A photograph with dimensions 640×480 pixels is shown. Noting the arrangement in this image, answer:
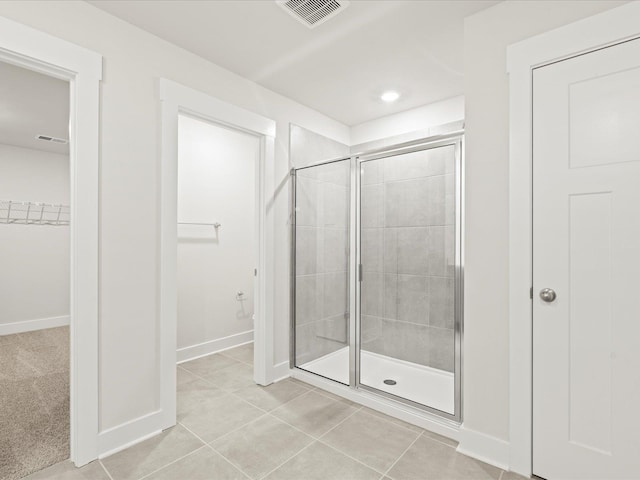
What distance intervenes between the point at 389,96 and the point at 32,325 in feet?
18.1

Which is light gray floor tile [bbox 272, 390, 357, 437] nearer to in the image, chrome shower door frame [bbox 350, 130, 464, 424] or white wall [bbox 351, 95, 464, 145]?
chrome shower door frame [bbox 350, 130, 464, 424]

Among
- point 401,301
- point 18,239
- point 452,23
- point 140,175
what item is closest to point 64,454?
point 140,175

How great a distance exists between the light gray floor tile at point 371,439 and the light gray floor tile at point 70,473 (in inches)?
46.5

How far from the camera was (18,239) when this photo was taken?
462 cm

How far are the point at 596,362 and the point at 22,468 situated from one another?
2847mm

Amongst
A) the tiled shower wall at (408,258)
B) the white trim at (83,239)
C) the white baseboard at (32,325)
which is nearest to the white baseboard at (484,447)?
the tiled shower wall at (408,258)

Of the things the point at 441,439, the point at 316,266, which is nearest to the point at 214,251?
the point at 316,266

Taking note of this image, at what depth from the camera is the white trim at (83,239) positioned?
176 cm

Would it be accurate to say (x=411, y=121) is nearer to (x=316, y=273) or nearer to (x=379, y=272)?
(x=379, y=272)

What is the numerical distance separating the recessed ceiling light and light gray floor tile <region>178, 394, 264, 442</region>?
2.73 metres

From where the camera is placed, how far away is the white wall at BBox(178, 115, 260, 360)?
3.44 m

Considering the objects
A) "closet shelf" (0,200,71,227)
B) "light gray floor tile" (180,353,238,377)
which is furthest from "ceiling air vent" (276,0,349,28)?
"closet shelf" (0,200,71,227)

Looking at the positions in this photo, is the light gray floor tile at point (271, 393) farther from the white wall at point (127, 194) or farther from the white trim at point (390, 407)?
the white wall at point (127, 194)

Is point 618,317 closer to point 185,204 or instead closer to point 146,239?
point 146,239
